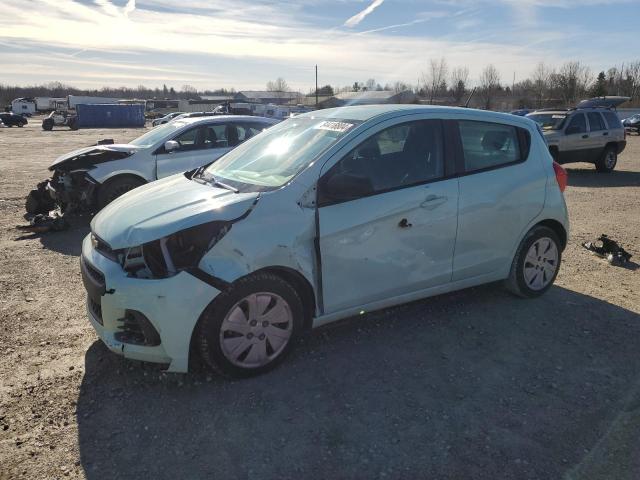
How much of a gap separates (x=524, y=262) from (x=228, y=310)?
292 centimetres

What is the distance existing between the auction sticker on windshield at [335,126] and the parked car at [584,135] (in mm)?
11458

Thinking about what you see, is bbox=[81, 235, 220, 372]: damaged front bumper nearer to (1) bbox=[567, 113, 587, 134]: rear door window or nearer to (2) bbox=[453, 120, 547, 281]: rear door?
(2) bbox=[453, 120, 547, 281]: rear door

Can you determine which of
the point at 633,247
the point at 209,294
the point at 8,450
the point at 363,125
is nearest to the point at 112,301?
the point at 209,294

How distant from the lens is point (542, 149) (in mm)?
4695

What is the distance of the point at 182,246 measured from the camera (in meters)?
3.18

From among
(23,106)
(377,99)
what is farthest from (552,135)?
(23,106)

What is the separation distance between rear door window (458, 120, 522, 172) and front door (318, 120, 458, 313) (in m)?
0.28

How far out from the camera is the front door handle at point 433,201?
387cm

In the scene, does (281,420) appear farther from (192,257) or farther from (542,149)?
(542,149)

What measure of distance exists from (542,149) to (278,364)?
3.16 meters

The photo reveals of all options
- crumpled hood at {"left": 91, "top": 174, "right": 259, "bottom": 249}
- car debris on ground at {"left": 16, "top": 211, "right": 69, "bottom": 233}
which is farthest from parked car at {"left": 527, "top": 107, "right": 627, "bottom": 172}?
crumpled hood at {"left": 91, "top": 174, "right": 259, "bottom": 249}

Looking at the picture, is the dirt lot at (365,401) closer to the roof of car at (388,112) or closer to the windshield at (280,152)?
the windshield at (280,152)

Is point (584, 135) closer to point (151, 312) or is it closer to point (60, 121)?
point (151, 312)

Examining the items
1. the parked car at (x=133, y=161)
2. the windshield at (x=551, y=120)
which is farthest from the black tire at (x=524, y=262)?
the windshield at (x=551, y=120)
